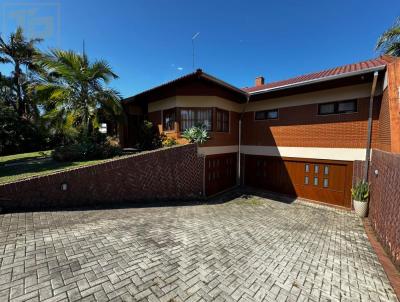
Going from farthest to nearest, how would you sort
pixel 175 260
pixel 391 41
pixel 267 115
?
pixel 267 115
pixel 391 41
pixel 175 260

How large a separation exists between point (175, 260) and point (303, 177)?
8.27 m

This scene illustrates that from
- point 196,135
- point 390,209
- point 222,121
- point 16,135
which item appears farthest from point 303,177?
point 16,135

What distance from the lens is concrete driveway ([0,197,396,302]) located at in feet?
9.36

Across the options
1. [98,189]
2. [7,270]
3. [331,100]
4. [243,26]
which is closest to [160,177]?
[98,189]

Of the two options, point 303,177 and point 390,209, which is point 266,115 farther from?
point 390,209

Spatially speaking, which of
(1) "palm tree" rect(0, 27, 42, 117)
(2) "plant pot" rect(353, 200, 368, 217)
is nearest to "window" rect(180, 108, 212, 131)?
(2) "plant pot" rect(353, 200, 368, 217)

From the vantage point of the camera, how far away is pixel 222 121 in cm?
1047

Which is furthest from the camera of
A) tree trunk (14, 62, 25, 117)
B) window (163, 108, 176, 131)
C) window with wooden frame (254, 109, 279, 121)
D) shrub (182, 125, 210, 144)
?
tree trunk (14, 62, 25, 117)

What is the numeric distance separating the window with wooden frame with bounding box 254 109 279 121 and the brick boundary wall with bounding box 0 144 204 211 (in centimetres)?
449

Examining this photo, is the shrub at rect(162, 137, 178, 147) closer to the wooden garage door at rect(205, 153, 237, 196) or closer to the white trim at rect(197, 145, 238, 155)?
the white trim at rect(197, 145, 238, 155)

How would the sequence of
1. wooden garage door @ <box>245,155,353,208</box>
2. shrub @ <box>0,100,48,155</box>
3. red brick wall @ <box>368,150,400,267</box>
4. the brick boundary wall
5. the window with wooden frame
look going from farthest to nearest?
shrub @ <box>0,100,48,155</box>
the window with wooden frame
wooden garage door @ <box>245,155,353,208</box>
the brick boundary wall
red brick wall @ <box>368,150,400,267</box>

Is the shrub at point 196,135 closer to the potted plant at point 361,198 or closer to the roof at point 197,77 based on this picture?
the roof at point 197,77

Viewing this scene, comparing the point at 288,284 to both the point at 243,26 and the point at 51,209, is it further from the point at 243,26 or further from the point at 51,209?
the point at 243,26

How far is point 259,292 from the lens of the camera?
3109mm
